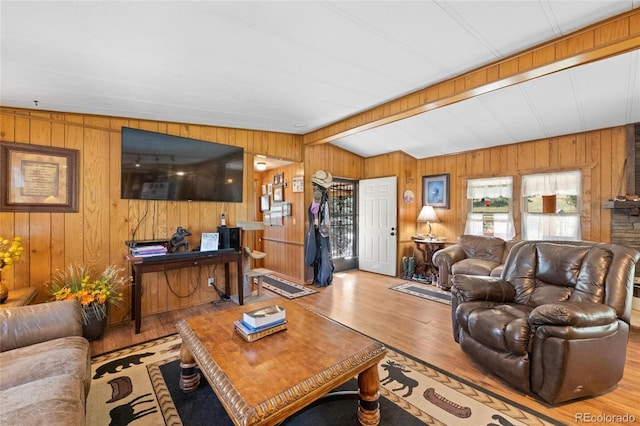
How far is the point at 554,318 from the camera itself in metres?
1.77

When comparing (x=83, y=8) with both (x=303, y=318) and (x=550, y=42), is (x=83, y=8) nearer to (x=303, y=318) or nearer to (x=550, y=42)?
(x=303, y=318)

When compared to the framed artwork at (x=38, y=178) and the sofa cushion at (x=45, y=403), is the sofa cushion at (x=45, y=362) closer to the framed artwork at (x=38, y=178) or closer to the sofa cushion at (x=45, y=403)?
the sofa cushion at (x=45, y=403)

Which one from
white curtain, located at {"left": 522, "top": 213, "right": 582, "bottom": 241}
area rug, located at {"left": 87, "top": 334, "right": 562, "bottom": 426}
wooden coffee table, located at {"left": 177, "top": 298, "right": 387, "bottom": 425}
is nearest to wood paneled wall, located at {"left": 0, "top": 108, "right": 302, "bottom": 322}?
area rug, located at {"left": 87, "top": 334, "right": 562, "bottom": 426}

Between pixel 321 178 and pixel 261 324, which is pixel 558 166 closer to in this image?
pixel 321 178

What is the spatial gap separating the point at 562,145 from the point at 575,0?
10.4 feet

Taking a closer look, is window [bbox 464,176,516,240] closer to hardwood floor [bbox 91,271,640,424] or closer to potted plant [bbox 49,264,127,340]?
hardwood floor [bbox 91,271,640,424]

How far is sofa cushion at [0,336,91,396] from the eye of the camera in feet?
4.52

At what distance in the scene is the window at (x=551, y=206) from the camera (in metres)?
3.99

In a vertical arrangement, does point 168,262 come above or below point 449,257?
above

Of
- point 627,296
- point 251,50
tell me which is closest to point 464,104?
point 627,296

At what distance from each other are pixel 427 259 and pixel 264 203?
3.71 m

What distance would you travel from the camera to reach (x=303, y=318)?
6.67 feet

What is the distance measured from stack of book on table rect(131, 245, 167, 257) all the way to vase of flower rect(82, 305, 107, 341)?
584 mm

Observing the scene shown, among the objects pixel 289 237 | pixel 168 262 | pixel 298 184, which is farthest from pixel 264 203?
pixel 168 262
